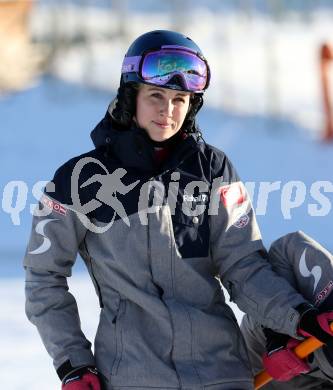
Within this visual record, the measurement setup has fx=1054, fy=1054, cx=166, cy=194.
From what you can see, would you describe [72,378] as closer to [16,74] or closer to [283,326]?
[283,326]

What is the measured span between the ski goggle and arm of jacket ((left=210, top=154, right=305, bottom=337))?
28 centimetres

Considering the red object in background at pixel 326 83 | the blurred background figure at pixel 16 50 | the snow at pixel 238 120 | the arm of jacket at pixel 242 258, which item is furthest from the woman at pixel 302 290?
the blurred background figure at pixel 16 50

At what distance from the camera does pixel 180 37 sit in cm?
324

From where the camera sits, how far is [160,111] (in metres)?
3.13

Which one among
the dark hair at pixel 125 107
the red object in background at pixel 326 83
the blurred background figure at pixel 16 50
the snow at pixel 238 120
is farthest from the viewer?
the red object in background at pixel 326 83

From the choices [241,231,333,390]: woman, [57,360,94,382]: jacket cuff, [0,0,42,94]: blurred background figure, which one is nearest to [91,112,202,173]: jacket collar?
[241,231,333,390]: woman

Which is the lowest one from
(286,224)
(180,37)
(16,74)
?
(286,224)

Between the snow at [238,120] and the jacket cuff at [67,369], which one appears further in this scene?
the snow at [238,120]

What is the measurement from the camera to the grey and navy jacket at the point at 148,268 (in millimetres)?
3043

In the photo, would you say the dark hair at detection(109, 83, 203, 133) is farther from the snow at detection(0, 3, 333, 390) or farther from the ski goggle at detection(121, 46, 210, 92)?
the snow at detection(0, 3, 333, 390)

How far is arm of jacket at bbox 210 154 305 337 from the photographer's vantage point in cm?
313

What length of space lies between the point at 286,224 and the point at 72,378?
518 centimetres

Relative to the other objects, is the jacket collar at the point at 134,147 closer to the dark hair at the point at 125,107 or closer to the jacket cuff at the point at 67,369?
the dark hair at the point at 125,107

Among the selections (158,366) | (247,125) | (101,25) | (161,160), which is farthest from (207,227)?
(101,25)
